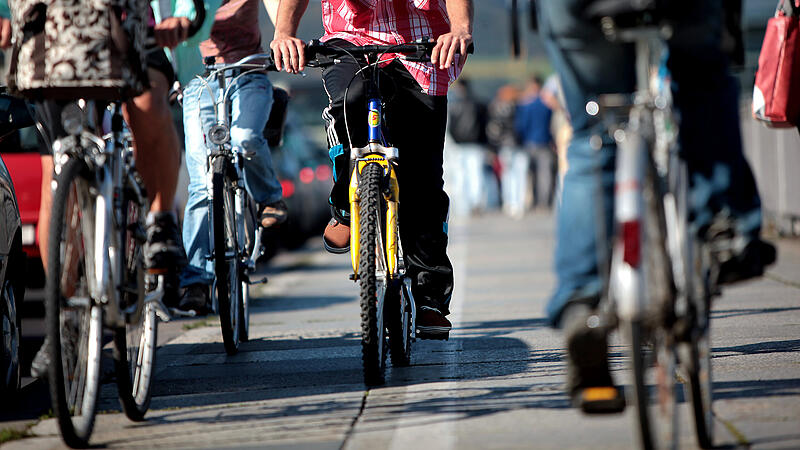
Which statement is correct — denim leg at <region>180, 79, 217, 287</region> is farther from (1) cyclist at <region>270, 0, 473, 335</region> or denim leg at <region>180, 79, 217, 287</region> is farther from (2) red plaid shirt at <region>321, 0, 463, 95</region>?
(2) red plaid shirt at <region>321, 0, 463, 95</region>

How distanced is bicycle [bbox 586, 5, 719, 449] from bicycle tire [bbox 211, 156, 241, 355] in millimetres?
2455

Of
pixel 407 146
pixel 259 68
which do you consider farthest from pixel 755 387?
pixel 259 68

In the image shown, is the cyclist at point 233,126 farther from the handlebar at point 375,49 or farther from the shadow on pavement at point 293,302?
the shadow on pavement at point 293,302

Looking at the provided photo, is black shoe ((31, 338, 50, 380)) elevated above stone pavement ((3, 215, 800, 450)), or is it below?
above

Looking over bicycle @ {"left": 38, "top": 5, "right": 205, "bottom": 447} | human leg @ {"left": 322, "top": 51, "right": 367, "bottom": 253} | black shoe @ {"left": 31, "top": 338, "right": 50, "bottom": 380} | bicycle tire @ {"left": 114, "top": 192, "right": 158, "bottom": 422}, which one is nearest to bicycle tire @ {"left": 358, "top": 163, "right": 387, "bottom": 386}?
human leg @ {"left": 322, "top": 51, "right": 367, "bottom": 253}

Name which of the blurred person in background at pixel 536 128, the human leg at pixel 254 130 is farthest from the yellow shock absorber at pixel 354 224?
the blurred person in background at pixel 536 128

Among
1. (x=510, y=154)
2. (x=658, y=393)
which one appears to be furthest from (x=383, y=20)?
(x=510, y=154)

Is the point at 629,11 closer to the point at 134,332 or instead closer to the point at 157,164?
Answer: the point at 157,164

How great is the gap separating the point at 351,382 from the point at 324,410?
0.56 meters

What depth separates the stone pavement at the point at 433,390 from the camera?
12.7ft

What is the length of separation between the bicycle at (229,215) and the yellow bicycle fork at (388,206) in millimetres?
983

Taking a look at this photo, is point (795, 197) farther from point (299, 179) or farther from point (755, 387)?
point (299, 179)

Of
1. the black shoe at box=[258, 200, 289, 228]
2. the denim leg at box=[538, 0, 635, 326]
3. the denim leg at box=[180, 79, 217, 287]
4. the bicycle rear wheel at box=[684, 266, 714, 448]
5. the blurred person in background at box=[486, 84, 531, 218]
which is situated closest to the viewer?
the bicycle rear wheel at box=[684, 266, 714, 448]

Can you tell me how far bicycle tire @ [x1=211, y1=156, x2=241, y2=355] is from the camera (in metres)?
5.67
